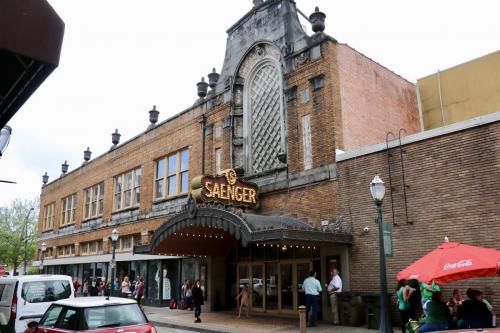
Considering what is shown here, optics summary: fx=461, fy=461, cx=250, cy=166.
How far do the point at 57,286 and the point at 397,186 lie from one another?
10.5 meters

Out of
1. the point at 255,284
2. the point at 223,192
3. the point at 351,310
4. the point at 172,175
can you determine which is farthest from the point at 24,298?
the point at 172,175

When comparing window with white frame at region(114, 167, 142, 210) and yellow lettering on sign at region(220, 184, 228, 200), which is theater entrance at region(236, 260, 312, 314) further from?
window with white frame at region(114, 167, 142, 210)

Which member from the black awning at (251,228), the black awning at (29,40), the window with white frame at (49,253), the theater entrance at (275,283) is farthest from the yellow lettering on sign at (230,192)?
the window with white frame at (49,253)

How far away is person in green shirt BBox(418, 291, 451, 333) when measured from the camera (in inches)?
340

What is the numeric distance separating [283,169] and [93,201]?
68.4ft

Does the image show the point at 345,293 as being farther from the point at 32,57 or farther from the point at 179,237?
the point at 32,57

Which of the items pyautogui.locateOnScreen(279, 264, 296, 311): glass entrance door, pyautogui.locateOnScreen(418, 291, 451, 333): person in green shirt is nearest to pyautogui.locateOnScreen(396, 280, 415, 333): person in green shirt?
pyautogui.locateOnScreen(418, 291, 451, 333): person in green shirt

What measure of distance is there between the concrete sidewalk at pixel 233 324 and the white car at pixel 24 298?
5409 mm

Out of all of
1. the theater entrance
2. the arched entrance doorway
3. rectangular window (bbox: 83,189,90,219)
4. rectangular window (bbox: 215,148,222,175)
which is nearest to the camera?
the arched entrance doorway

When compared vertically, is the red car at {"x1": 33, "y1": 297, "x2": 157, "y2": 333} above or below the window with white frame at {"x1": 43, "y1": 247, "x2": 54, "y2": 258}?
below

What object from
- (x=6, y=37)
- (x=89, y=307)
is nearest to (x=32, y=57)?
(x=6, y=37)

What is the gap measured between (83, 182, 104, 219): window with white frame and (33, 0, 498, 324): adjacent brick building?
247 inches

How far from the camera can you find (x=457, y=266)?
8570 millimetres

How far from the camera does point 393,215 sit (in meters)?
14.8
